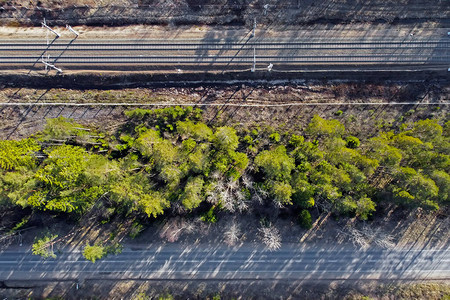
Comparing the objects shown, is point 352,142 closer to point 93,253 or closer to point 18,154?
point 93,253

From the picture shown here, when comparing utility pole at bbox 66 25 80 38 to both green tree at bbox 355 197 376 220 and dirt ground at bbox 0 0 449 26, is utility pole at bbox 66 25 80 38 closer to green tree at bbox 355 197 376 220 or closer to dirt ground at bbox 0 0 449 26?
dirt ground at bbox 0 0 449 26

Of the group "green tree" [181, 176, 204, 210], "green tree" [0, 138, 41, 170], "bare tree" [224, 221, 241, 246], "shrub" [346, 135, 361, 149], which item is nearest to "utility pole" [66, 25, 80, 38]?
"green tree" [0, 138, 41, 170]

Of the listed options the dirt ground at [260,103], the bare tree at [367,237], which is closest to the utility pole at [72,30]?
the dirt ground at [260,103]

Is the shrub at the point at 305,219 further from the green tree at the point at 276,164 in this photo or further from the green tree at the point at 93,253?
the green tree at the point at 93,253

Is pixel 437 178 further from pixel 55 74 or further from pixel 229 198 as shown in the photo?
pixel 55 74

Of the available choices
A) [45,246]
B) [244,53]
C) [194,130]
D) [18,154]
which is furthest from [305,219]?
[18,154]

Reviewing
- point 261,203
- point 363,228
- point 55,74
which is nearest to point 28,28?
point 55,74
